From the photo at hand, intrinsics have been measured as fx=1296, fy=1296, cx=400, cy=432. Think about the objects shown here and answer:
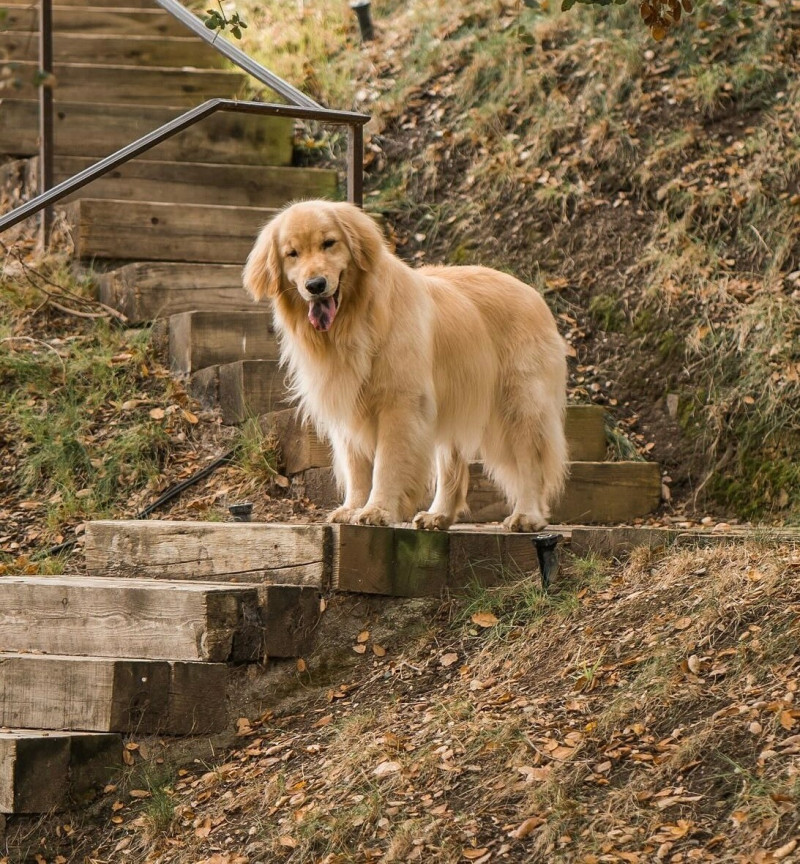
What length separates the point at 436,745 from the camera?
4.08m

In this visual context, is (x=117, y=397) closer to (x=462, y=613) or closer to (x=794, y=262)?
(x=462, y=613)

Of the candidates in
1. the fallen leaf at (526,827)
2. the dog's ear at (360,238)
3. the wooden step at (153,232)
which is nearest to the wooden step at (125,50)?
the wooden step at (153,232)

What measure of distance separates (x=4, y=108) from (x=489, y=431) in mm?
4949

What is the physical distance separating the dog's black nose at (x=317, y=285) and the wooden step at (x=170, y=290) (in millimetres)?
2492

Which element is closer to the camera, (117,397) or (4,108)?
(117,397)

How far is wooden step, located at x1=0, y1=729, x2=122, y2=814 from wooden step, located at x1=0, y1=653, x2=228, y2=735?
0.30ft

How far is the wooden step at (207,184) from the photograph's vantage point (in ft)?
28.2

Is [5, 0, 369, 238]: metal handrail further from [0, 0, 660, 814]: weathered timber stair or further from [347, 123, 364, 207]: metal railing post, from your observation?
[0, 0, 660, 814]: weathered timber stair

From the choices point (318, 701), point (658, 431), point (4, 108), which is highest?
point (4, 108)

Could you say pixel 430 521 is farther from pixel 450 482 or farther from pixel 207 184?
pixel 207 184

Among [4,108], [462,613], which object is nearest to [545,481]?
[462,613]

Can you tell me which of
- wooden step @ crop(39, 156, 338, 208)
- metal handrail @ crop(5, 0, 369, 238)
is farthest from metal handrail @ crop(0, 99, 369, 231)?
wooden step @ crop(39, 156, 338, 208)

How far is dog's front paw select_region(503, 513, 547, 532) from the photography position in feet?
18.3

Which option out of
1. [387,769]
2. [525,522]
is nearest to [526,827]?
[387,769]
